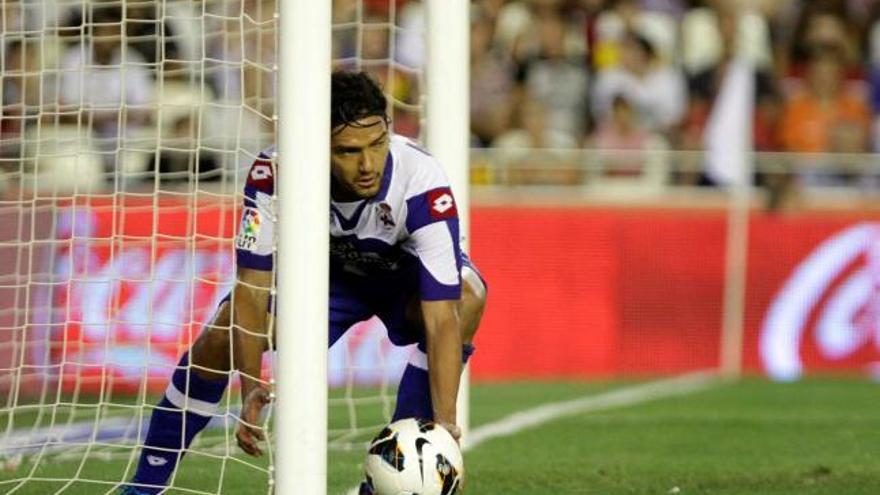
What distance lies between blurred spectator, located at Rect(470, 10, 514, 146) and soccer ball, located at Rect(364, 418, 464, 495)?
9.98m

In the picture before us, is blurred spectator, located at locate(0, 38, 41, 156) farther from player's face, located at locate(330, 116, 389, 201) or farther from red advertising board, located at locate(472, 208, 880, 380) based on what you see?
red advertising board, located at locate(472, 208, 880, 380)

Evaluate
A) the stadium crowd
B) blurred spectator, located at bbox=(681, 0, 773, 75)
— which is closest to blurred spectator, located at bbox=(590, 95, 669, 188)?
the stadium crowd

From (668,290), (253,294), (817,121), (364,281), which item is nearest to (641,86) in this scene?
(817,121)

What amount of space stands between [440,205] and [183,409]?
4.06 ft

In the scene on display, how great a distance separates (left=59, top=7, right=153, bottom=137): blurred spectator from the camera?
10328 mm

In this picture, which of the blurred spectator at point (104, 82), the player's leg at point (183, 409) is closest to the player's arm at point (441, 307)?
the player's leg at point (183, 409)

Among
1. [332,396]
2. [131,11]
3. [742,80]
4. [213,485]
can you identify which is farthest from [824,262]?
[213,485]

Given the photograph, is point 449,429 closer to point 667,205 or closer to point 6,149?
point 6,149

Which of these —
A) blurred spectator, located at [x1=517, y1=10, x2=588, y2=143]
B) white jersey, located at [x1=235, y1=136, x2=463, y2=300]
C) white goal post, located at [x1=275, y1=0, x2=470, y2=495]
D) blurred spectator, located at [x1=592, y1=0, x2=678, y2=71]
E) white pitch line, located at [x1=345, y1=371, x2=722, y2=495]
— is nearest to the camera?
white goal post, located at [x1=275, y1=0, x2=470, y2=495]

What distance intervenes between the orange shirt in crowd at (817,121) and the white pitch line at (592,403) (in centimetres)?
248

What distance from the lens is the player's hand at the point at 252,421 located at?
632 centimetres

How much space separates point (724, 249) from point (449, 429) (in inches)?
376

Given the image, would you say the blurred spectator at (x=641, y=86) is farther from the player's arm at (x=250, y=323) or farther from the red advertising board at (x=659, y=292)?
the player's arm at (x=250, y=323)

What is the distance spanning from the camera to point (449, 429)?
6266mm
